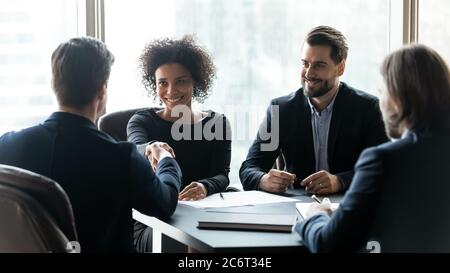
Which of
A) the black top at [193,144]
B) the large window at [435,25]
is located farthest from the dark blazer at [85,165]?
the large window at [435,25]

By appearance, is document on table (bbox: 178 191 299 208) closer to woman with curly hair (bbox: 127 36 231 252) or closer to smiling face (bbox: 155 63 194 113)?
woman with curly hair (bbox: 127 36 231 252)

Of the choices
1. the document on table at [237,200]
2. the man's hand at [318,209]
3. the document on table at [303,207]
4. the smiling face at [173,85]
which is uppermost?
the smiling face at [173,85]

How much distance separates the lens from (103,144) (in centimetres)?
170

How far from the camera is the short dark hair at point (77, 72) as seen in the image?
172 cm

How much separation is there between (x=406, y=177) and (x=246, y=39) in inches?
82.9

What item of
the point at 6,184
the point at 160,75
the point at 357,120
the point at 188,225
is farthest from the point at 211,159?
the point at 6,184

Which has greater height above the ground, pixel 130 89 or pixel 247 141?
pixel 130 89

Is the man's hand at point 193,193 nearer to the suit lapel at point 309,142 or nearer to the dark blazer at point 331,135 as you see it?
the dark blazer at point 331,135

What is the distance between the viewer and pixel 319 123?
108 inches

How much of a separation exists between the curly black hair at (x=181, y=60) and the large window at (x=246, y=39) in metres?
0.32

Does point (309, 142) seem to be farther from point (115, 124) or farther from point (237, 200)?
point (115, 124)
